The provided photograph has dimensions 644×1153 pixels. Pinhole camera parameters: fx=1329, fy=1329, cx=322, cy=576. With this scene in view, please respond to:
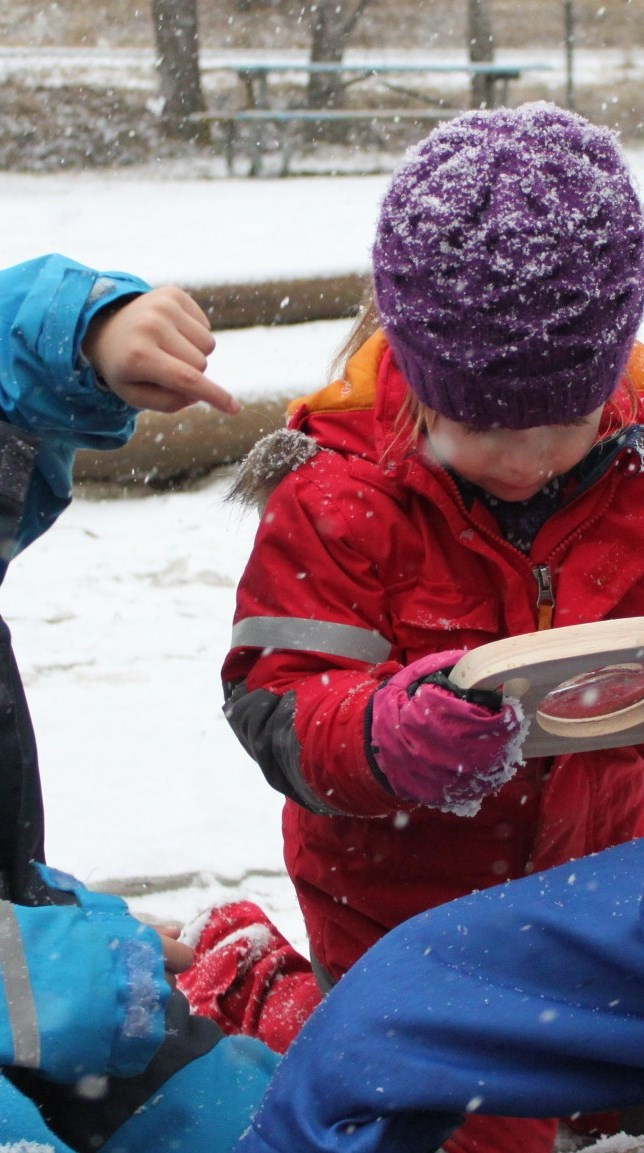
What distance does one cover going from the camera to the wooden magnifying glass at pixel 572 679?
114cm

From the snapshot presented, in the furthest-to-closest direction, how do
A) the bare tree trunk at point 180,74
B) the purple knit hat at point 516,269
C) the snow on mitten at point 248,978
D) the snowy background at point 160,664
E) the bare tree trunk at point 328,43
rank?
the bare tree trunk at point 328,43 → the bare tree trunk at point 180,74 → the snowy background at point 160,664 → the snow on mitten at point 248,978 → the purple knit hat at point 516,269

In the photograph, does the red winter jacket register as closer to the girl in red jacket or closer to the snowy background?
the girl in red jacket

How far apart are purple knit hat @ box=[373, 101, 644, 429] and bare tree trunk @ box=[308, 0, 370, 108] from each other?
11.3 metres

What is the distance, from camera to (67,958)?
1.10m

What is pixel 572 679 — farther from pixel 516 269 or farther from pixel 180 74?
pixel 180 74

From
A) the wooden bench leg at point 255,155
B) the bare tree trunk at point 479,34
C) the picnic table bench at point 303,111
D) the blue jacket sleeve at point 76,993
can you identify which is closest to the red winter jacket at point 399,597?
the blue jacket sleeve at point 76,993

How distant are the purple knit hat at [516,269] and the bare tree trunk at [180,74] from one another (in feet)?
32.8

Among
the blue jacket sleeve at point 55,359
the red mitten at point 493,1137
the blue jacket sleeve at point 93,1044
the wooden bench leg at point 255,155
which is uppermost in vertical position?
the blue jacket sleeve at point 55,359

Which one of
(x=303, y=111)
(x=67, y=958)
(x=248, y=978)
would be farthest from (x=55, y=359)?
(x=303, y=111)

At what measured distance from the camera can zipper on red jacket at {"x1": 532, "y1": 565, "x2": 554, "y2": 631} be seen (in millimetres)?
1524

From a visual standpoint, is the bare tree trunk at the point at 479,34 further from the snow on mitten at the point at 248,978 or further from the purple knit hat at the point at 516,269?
the purple knit hat at the point at 516,269

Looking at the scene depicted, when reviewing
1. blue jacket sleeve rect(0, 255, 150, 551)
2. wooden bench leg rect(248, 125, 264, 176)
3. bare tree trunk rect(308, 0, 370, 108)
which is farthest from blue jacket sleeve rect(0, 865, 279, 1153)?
bare tree trunk rect(308, 0, 370, 108)

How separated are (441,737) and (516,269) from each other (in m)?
0.46

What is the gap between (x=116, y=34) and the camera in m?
14.1
